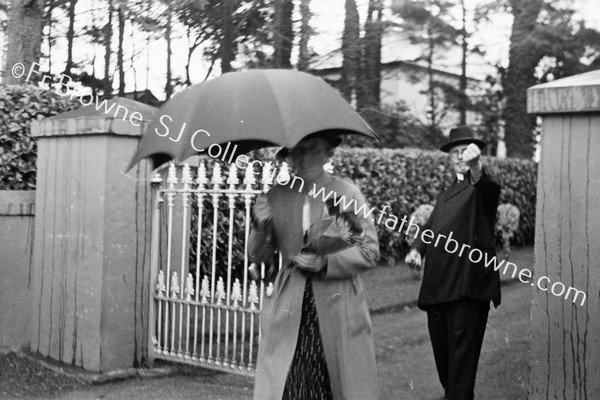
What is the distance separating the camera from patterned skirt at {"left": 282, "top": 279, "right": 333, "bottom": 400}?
3.71 m

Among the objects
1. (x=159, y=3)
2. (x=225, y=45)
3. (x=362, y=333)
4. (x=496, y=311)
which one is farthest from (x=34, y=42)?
(x=362, y=333)

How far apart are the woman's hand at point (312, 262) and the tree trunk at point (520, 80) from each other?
1410 cm

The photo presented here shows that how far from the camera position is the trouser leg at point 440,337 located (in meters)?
5.60

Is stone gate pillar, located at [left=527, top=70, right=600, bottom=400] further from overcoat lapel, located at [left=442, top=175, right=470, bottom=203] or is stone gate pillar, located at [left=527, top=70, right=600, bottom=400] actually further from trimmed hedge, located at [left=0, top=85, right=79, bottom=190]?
trimmed hedge, located at [left=0, top=85, right=79, bottom=190]

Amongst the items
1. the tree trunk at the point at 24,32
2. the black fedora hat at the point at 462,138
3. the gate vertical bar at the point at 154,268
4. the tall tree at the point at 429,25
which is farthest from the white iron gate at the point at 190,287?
the tall tree at the point at 429,25

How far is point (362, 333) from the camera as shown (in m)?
3.75

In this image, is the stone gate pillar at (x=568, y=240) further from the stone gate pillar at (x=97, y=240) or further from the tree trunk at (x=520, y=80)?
the tree trunk at (x=520, y=80)

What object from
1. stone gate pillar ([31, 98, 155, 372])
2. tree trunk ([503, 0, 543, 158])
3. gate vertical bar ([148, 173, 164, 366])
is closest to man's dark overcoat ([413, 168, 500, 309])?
gate vertical bar ([148, 173, 164, 366])

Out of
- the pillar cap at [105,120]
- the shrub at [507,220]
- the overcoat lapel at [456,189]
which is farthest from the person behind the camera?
the shrub at [507,220]

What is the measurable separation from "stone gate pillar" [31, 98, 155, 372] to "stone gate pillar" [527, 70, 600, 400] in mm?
3151

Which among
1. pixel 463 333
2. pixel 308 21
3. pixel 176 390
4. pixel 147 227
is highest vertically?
pixel 308 21

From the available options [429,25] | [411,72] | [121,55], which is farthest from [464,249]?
[411,72]

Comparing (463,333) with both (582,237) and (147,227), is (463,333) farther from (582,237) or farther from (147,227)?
(147,227)

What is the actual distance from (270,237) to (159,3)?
6169 mm
